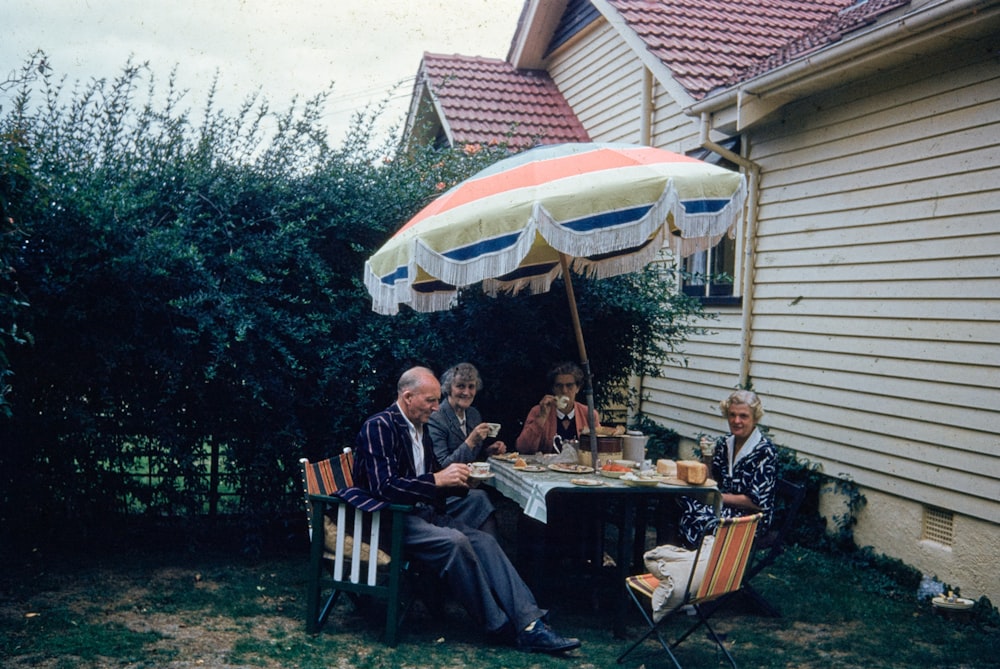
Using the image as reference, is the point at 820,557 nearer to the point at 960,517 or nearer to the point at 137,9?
the point at 960,517

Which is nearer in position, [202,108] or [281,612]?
[281,612]

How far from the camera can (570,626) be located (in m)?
5.36

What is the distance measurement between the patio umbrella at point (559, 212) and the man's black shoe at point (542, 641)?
1.88 meters

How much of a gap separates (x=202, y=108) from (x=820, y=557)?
5.67 meters

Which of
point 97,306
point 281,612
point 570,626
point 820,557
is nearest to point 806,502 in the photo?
point 820,557

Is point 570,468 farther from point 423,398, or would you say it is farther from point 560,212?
point 560,212

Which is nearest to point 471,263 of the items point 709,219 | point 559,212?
point 559,212

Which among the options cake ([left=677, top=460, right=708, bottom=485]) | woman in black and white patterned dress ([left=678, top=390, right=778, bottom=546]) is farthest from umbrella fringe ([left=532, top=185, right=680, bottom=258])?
woman in black and white patterned dress ([left=678, top=390, right=778, bottom=546])

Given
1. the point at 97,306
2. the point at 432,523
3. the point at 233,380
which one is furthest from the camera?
the point at 233,380

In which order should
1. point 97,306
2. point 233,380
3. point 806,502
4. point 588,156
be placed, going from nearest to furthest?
point 588,156 < point 97,306 < point 233,380 < point 806,502

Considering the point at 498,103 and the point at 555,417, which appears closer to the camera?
the point at 555,417

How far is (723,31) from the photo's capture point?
35.1ft

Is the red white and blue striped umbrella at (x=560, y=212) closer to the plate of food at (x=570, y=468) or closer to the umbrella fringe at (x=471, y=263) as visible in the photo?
the umbrella fringe at (x=471, y=263)

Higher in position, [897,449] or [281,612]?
[897,449]
